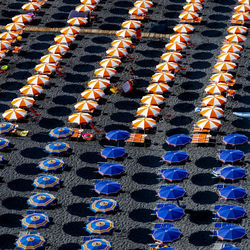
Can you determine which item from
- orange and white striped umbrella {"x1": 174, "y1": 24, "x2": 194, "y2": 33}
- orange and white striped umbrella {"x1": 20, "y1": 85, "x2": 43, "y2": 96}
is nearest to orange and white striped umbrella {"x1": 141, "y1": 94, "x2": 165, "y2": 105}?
orange and white striped umbrella {"x1": 20, "y1": 85, "x2": 43, "y2": 96}

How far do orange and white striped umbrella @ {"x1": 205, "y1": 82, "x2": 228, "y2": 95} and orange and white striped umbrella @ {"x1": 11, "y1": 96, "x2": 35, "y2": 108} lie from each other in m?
16.5

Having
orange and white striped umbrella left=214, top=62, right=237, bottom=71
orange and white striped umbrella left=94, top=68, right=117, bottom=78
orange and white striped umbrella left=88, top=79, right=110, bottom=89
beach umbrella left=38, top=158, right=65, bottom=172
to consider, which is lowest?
beach umbrella left=38, top=158, right=65, bottom=172

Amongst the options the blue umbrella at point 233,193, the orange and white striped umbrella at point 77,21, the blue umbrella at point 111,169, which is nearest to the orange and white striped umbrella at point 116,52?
the orange and white striped umbrella at point 77,21

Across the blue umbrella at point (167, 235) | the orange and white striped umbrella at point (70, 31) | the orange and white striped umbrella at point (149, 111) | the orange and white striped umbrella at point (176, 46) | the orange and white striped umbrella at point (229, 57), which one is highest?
the orange and white striped umbrella at point (70, 31)

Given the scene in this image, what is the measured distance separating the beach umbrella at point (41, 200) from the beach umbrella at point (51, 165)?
350cm

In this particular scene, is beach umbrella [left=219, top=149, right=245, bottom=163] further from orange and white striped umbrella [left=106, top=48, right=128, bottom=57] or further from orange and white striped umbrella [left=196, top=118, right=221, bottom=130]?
orange and white striped umbrella [left=106, top=48, right=128, bottom=57]

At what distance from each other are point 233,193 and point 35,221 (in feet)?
50.1

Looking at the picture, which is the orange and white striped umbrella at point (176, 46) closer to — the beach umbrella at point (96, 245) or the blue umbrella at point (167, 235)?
the blue umbrella at point (167, 235)

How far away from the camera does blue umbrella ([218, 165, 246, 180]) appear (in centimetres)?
5753

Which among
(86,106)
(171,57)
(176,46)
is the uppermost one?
(176,46)

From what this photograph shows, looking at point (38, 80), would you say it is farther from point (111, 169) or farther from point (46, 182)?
point (111, 169)

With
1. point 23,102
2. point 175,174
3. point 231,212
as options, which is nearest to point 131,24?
point 23,102

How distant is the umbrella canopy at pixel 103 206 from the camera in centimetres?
5497

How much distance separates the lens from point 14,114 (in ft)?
214
